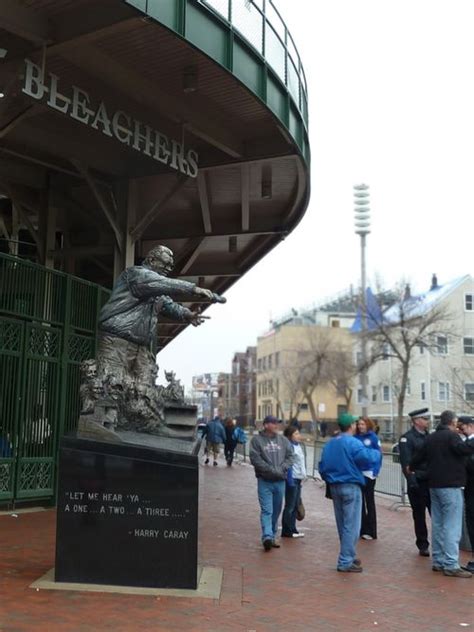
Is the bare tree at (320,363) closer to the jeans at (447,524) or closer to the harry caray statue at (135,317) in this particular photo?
the jeans at (447,524)

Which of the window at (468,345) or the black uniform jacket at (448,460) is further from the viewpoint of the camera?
the window at (468,345)

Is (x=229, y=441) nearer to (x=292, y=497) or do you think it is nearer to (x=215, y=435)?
(x=215, y=435)

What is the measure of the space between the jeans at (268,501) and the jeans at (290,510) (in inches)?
39.9

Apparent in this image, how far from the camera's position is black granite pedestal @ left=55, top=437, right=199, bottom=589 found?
6371 millimetres

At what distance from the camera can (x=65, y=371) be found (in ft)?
40.8

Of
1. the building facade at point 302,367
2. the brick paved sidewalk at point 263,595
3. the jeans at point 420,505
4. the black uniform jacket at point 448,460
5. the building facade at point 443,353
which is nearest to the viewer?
the brick paved sidewalk at point 263,595

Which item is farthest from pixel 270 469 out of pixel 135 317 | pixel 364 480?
pixel 135 317

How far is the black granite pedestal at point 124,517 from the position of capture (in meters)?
6.37

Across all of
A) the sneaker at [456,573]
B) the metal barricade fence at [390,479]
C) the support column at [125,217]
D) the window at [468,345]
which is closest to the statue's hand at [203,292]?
the sneaker at [456,573]

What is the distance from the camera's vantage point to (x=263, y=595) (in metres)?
6.58

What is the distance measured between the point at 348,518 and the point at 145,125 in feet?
25.8

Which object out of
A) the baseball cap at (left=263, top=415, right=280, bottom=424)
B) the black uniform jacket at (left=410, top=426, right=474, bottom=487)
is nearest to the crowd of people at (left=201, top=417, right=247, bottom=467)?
the baseball cap at (left=263, top=415, right=280, bottom=424)

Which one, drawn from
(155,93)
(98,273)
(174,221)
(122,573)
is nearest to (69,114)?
(155,93)

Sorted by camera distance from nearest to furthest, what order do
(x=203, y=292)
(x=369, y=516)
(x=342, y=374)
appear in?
(x=203, y=292), (x=369, y=516), (x=342, y=374)
